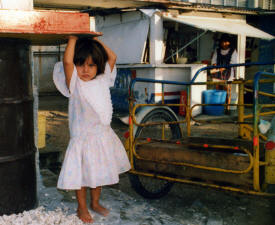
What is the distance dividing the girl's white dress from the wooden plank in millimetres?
461

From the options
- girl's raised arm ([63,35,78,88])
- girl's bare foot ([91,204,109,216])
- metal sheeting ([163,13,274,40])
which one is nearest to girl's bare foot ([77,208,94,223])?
girl's bare foot ([91,204,109,216])

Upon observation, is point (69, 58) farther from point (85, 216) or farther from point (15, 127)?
point (85, 216)

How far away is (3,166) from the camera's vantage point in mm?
2660

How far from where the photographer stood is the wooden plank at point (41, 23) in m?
2.26

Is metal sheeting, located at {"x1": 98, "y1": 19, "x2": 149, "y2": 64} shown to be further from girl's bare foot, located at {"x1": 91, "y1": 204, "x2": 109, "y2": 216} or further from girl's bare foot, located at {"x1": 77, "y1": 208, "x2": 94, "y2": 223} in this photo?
girl's bare foot, located at {"x1": 77, "y1": 208, "x2": 94, "y2": 223}

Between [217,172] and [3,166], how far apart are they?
184cm

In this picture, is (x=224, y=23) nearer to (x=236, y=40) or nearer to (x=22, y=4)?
(x=236, y=40)

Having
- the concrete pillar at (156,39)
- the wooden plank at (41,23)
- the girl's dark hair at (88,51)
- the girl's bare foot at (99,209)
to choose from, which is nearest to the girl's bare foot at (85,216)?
the girl's bare foot at (99,209)

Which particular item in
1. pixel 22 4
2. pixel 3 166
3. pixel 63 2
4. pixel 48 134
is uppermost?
pixel 63 2

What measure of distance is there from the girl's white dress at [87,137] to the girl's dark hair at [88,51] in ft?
0.44

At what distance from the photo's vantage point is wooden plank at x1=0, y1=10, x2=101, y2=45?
2.26 m

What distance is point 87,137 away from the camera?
2.96m

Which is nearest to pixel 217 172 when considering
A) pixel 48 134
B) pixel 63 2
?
pixel 48 134

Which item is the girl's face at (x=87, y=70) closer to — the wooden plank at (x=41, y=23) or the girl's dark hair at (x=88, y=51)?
the girl's dark hair at (x=88, y=51)
